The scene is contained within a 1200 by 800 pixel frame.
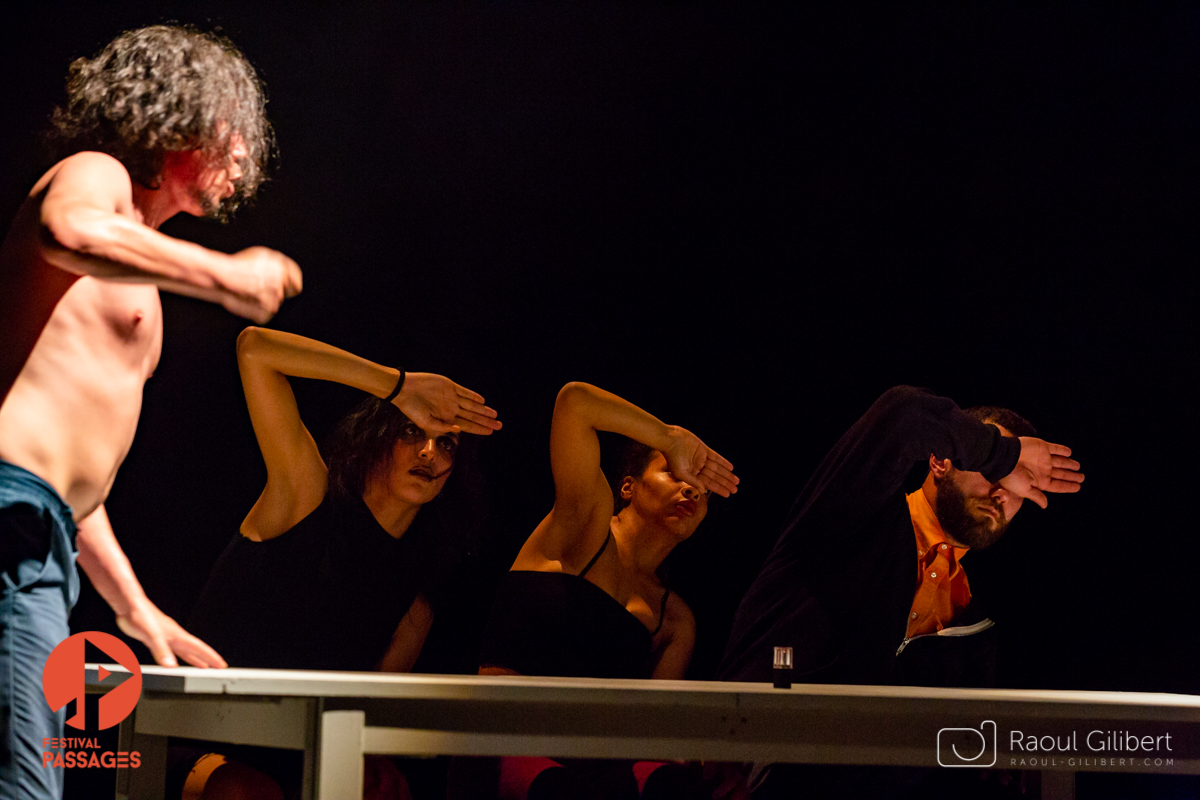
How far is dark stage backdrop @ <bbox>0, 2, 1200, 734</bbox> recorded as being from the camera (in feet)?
9.46

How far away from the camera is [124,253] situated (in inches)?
51.7

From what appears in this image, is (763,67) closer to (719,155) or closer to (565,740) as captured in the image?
(719,155)

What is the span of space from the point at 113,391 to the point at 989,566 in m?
2.72

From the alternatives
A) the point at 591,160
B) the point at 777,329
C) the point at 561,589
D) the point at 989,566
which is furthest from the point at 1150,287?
the point at 561,589

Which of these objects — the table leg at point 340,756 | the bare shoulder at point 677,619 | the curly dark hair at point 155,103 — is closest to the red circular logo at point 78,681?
the table leg at point 340,756

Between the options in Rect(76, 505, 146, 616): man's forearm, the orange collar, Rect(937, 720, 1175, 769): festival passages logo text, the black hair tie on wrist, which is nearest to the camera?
Rect(76, 505, 146, 616): man's forearm

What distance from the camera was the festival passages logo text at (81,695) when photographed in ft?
4.55

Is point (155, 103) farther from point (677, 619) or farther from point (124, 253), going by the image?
point (677, 619)

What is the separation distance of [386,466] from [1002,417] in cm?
200

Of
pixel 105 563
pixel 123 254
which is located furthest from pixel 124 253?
pixel 105 563

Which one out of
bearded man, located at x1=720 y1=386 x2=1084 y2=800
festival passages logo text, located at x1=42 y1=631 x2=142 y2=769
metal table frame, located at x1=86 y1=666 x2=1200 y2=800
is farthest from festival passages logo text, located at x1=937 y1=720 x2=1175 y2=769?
festival passages logo text, located at x1=42 y1=631 x2=142 y2=769

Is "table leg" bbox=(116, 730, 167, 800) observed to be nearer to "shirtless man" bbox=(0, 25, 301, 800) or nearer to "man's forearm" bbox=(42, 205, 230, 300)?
"shirtless man" bbox=(0, 25, 301, 800)

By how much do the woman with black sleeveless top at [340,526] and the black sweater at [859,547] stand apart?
39.6 inches

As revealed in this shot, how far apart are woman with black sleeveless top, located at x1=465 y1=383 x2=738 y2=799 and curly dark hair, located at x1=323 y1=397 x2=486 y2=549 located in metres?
0.20
